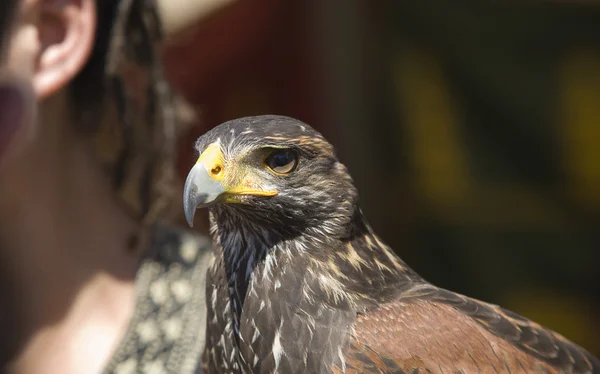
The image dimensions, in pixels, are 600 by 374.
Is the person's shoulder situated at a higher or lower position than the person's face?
lower

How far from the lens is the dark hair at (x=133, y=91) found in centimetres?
228

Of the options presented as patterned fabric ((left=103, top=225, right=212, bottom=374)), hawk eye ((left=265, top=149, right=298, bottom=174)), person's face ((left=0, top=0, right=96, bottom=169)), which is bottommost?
patterned fabric ((left=103, top=225, right=212, bottom=374))

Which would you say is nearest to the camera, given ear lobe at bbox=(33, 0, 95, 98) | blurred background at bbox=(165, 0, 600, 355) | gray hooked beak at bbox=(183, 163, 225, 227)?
gray hooked beak at bbox=(183, 163, 225, 227)

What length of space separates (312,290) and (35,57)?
1.11m

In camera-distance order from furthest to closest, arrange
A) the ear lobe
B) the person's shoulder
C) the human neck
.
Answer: the person's shoulder, the human neck, the ear lobe

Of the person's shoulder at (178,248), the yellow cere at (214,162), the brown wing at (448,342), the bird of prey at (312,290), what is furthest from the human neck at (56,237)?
the brown wing at (448,342)

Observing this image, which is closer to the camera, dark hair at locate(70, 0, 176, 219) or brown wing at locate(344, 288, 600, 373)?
brown wing at locate(344, 288, 600, 373)

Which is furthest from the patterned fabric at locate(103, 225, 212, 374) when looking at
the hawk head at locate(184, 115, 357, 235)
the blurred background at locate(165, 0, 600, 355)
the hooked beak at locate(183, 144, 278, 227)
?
the blurred background at locate(165, 0, 600, 355)

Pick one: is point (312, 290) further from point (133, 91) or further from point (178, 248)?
point (133, 91)

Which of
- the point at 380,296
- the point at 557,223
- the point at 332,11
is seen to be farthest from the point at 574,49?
the point at 380,296

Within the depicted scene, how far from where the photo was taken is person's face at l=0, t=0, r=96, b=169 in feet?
6.56

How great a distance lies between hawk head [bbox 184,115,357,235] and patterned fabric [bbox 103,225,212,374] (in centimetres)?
75

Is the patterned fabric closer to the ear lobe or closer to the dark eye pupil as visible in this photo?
the ear lobe

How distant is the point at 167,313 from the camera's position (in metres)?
2.29
